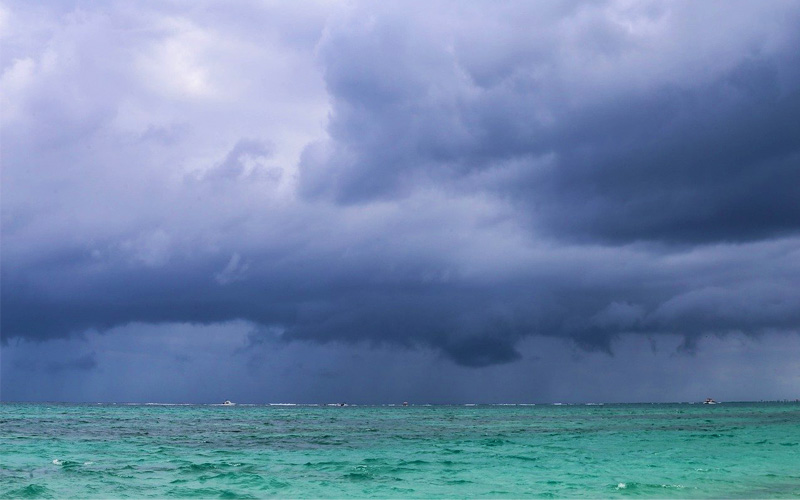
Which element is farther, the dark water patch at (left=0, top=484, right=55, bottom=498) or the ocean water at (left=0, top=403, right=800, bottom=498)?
the ocean water at (left=0, top=403, right=800, bottom=498)

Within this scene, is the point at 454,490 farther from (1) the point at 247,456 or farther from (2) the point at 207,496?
(1) the point at 247,456

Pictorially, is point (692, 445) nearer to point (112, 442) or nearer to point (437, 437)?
point (437, 437)

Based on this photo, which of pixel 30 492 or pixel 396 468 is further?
pixel 396 468

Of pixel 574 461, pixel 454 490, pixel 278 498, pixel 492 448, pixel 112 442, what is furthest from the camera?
pixel 112 442

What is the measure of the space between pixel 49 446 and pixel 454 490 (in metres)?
37.7

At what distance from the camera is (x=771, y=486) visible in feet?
105

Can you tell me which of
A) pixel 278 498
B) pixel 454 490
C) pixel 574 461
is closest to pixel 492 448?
pixel 574 461

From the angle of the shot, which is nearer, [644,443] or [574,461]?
[574,461]

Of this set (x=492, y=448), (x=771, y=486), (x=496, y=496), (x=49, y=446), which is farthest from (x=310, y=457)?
(x=771, y=486)

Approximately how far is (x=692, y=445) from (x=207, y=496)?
41.9m

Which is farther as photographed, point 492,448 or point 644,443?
point 644,443

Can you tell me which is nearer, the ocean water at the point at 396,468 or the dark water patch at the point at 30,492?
the dark water patch at the point at 30,492

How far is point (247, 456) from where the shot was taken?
152 ft

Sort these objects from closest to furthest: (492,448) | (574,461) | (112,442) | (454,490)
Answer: (454,490)
(574,461)
(492,448)
(112,442)
